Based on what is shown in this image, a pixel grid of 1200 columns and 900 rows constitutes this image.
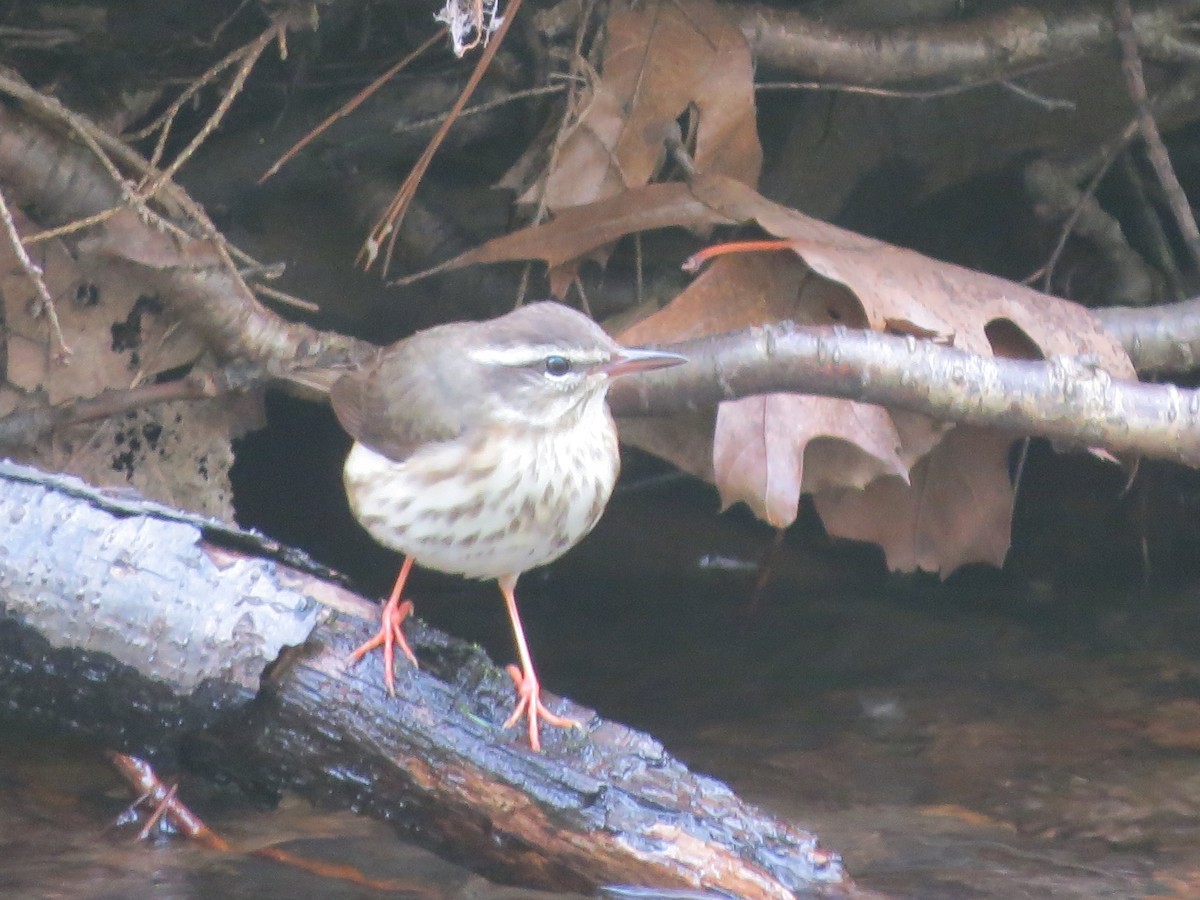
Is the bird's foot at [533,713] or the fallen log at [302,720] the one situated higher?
the bird's foot at [533,713]

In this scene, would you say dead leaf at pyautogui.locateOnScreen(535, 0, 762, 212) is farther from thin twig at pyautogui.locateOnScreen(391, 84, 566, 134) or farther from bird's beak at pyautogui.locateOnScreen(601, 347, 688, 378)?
bird's beak at pyautogui.locateOnScreen(601, 347, 688, 378)

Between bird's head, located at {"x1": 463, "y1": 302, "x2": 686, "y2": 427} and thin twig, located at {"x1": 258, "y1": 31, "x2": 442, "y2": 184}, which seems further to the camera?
thin twig, located at {"x1": 258, "y1": 31, "x2": 442, "y2": 184}

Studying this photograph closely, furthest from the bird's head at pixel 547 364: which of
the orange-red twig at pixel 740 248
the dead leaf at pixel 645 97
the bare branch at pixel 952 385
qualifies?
the dead leaf at pixel 645 97

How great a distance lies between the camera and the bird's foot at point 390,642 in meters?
3.12

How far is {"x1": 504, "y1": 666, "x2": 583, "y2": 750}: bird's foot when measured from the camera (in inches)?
125

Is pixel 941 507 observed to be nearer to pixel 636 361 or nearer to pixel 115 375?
pixel 636 361

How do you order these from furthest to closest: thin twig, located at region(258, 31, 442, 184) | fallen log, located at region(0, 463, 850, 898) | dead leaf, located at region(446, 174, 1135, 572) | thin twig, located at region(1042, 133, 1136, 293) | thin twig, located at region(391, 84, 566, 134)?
thin twig, located at region(1042, 133, 1136, 293) < thin twig, located at region(391, 84, 566, 134) < thin twig, located at region(258, 31, 442, 184) < dead leaf, located at region(446, 174, 1135, 572) < fallen log, located at region(0, 463, 850, 898)

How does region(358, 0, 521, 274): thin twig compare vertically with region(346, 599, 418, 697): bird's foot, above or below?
above

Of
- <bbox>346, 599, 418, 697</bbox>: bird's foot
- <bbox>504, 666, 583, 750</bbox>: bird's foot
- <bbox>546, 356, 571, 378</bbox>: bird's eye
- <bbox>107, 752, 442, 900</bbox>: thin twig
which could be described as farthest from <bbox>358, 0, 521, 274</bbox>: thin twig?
<bbox>107, 752, 442, 900</bbox>: thin twig

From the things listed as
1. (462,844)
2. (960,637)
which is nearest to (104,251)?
(462,844)

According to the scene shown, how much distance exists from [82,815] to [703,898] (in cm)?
183

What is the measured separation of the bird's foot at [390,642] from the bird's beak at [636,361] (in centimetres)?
74

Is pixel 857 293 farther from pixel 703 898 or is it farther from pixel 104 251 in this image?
pixel 104 251

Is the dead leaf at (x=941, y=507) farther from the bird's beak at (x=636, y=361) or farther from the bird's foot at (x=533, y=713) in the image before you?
the bird's foot at (x=533, y=713)
